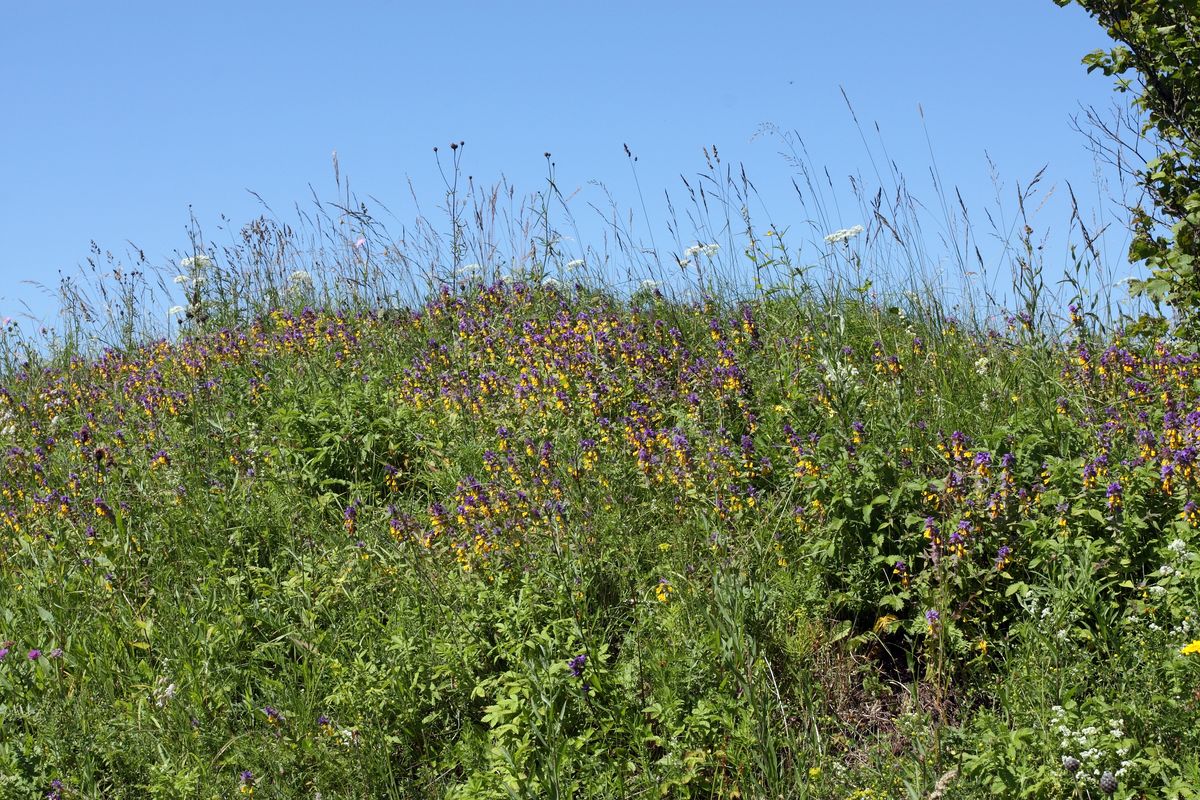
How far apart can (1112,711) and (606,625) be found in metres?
1.78

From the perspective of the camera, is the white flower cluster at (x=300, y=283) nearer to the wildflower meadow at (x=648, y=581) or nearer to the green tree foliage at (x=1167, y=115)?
the wildflower meadow at (x=648, y=581)

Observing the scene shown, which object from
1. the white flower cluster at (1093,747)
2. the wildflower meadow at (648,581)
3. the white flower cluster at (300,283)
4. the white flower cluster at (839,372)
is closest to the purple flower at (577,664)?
the wildflower meadow at (648,581)

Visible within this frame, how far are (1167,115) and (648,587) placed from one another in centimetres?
301

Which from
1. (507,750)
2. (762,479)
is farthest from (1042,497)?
(507,750)

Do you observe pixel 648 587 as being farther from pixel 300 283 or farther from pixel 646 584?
pixel 300 283

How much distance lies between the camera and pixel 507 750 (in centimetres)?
325

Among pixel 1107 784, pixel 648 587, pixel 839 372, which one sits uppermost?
pixel 839 372

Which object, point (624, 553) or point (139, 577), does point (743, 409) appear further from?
point (139, 577)

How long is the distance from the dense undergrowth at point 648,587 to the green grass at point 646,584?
0.02m

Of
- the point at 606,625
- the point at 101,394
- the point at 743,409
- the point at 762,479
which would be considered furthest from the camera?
the point at 101,394

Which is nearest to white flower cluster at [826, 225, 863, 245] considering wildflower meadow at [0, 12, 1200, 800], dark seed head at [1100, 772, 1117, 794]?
wildflower meadow at [0, 12, 1200, 800]

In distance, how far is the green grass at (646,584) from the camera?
10.8 feet

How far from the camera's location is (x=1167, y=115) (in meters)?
4.34

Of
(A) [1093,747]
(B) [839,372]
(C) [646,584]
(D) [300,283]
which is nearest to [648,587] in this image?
(C) [646,584]
